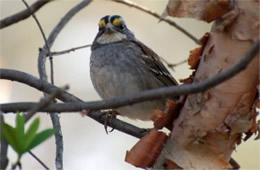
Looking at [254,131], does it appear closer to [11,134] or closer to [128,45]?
[11,134]

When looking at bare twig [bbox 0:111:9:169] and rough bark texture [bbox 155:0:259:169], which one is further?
rough bark texture [bbox 155:0:259:169]

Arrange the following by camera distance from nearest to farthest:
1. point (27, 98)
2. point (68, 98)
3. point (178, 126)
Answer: point (178, 126) < point (68, 98) < point (27, 98)

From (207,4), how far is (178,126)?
1.34ft

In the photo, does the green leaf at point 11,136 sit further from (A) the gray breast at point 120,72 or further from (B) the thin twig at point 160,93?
(A) the gray breast at point 120,72

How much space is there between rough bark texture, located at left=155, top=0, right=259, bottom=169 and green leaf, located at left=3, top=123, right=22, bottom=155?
72 centimetres

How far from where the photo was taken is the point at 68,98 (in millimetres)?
2449

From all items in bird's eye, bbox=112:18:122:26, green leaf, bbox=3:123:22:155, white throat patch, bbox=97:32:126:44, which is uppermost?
bird's eye, bbox=112:18:122:26

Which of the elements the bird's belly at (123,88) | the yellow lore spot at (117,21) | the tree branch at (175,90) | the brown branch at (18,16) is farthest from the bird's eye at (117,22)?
the tree branch at (175,90)

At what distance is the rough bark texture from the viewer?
1.94 meters

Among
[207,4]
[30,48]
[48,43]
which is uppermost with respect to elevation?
[30,48]

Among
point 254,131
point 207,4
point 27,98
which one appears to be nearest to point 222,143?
point 254,131

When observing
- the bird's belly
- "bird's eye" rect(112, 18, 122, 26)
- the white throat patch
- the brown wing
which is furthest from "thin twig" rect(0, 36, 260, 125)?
"bird's eye" rect(112, 18, 122, 26)

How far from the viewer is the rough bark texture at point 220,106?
1939 mm

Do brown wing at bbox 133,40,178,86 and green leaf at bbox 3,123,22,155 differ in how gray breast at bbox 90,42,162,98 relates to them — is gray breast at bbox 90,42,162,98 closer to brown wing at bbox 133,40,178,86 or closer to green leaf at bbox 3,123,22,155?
brown wing at bbox 133,40,178,86
